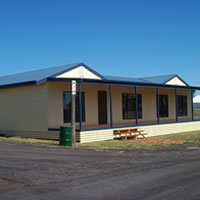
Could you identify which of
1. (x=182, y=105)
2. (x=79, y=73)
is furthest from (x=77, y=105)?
(x=182, y=105)

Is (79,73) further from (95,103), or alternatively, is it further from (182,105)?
(182,105)

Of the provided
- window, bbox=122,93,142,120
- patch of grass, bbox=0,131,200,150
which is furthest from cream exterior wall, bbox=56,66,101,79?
patch of grass, bbox=0,131,200,150

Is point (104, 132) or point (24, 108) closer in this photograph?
point (104, 132)

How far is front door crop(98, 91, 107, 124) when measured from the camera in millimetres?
20109

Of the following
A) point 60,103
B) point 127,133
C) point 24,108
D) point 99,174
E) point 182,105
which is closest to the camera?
point 99,174

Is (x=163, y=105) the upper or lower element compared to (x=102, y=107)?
upper

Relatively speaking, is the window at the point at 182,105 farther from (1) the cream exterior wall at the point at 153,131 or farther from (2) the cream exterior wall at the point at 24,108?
(2) the cream exterior wall at the point at 24,108

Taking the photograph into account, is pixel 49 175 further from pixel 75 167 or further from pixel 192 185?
pixel 192 185

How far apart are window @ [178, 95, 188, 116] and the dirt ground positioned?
14.1 meters

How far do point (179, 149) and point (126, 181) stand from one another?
5.95 m

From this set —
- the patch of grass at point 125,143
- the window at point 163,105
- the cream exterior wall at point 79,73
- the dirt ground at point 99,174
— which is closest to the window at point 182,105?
the window at point 163,105

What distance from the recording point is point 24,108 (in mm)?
17531

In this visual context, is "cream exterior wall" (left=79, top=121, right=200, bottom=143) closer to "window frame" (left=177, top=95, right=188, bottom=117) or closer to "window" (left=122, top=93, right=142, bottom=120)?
"window" (left=122, top=93, right=142, bottom=120)

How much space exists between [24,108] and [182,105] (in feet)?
45.9
